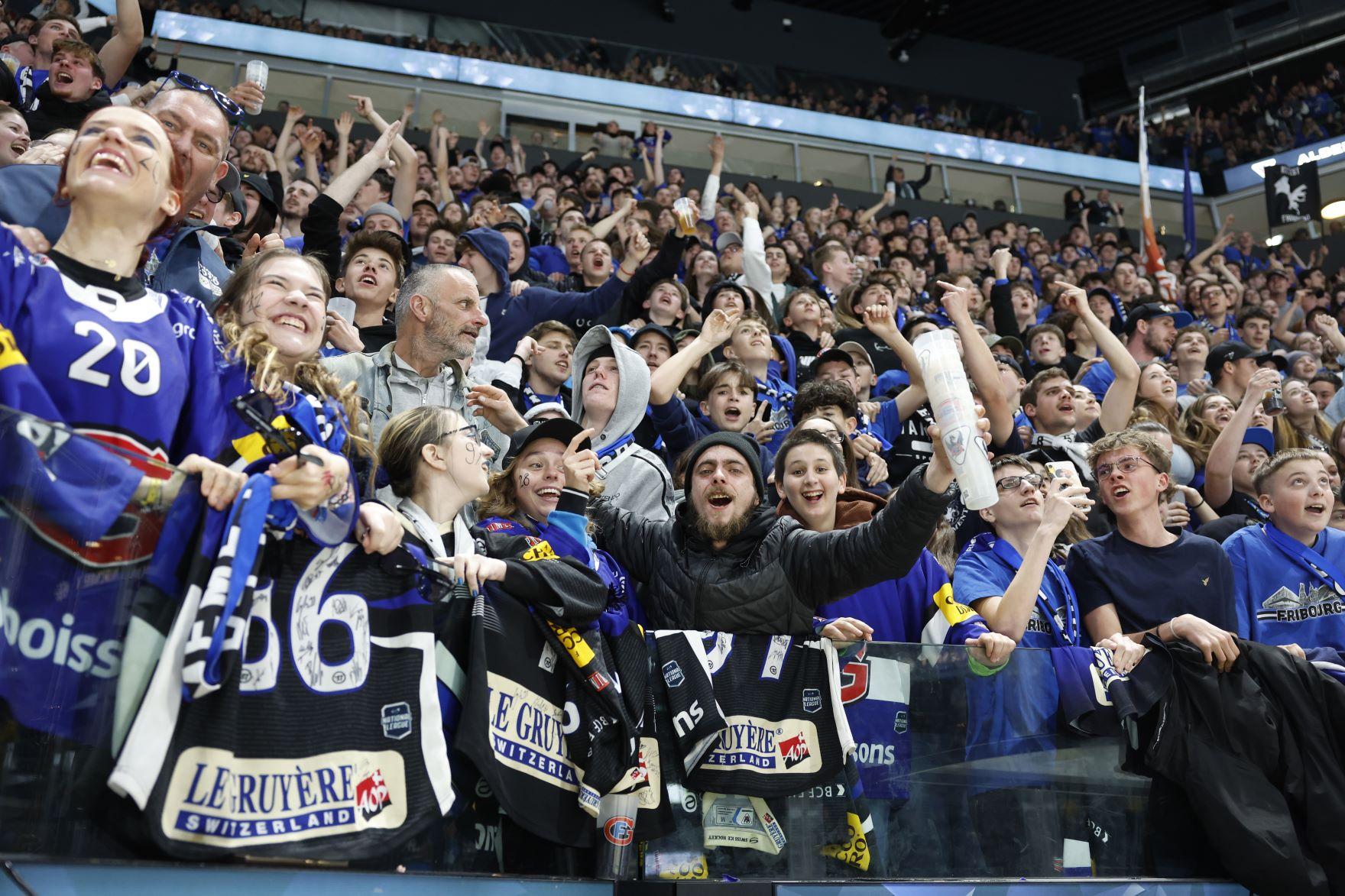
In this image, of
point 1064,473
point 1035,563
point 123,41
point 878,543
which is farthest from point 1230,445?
point 123,41

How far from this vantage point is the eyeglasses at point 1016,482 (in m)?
3.92

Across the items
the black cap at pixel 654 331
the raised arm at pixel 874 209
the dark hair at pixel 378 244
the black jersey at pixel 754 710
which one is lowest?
the black jersey at pixel 754 710

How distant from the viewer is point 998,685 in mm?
3129

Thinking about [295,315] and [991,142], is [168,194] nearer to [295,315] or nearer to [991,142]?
[295,315]

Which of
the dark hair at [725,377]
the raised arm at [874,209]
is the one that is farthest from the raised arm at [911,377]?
the raised arm at [874,209]

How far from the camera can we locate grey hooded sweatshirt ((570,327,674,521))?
4.09 metres

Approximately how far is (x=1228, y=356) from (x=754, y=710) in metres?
5.66

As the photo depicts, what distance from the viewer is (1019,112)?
2031cm

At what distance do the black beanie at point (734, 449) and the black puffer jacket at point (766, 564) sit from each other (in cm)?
11

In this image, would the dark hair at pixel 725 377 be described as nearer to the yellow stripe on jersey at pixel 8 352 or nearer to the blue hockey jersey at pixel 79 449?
the blue hockey jersey at pixel 79 449

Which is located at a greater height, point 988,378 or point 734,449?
point 988,378

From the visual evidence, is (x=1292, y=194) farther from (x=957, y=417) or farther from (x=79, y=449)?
(x=79, y=449)

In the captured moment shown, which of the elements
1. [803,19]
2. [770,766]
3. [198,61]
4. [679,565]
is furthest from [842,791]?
[803,19]

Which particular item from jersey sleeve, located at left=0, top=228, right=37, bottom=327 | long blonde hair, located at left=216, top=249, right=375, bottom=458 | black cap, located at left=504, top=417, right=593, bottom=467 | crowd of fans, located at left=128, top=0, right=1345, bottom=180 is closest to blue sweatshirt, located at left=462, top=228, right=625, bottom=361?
black cap, located at left=504, top=417, right=593, bottom=467
